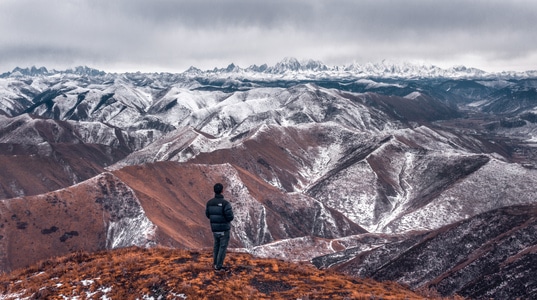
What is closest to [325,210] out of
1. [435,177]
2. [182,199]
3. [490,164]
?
[182,199]

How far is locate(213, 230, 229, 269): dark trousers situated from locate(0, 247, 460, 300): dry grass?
0.54m

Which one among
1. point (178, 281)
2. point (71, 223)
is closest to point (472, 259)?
point (178, 281)

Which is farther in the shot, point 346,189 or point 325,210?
point 346,189

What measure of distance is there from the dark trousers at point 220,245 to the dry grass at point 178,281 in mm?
544

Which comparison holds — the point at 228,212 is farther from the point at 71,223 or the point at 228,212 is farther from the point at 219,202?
the point at 71,223

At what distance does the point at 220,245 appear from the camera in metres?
20.2

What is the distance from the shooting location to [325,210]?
462 feet

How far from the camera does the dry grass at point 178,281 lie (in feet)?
61.0

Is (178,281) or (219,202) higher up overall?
(219,202)

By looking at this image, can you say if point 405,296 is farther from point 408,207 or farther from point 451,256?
point 408,207

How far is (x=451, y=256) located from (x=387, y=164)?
126991 millimetres

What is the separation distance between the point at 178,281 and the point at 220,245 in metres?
2.51

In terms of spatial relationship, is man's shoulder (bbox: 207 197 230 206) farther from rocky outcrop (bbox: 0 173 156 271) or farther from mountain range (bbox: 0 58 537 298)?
rocky outcrop (bbox: 0 173 156 271)

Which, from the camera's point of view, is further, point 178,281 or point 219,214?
point 219,214
